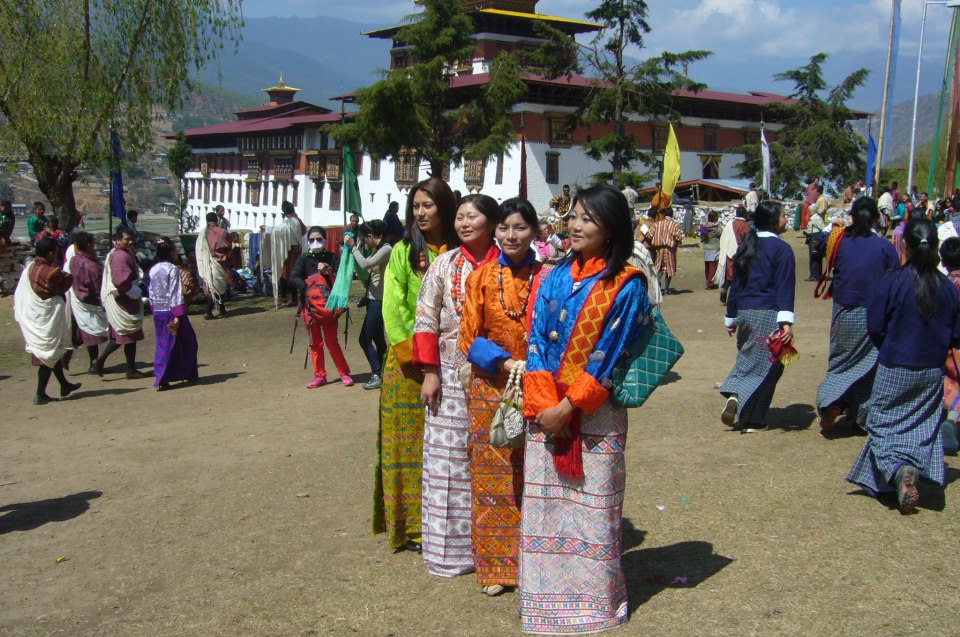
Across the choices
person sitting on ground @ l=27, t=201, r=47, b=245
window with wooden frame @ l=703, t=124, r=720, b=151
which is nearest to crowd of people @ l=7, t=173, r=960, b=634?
person sitting on ground @ l=27, t=201, r=47, b=245

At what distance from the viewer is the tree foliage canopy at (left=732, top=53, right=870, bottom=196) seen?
39.8 m

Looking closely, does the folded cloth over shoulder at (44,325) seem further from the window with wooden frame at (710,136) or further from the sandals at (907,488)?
the window with wooden frame at (710,136)

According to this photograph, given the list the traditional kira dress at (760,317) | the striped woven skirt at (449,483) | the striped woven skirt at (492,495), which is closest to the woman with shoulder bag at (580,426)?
the striped woven skirt at (492,495)

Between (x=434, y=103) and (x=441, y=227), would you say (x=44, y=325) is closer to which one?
(x=441, y=227)

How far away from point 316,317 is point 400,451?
5.25 meters

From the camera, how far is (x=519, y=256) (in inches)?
168

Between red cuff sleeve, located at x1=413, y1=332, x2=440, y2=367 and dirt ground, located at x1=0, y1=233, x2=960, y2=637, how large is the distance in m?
1.08

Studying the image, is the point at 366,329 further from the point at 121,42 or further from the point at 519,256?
the point at 121,42

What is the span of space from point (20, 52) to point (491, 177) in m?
26.1

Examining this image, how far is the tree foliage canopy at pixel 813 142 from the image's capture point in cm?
3981

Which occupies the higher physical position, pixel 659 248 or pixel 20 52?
pixel 20 52

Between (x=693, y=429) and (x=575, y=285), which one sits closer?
(x=575, y=285)

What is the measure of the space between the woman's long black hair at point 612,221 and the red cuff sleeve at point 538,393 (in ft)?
1.53

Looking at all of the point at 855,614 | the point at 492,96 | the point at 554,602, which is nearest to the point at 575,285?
the point at 554,602
